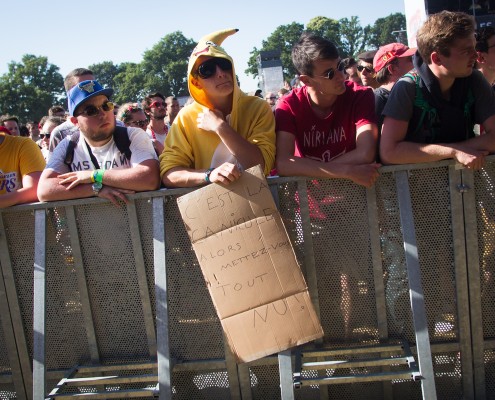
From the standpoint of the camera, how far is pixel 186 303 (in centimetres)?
331

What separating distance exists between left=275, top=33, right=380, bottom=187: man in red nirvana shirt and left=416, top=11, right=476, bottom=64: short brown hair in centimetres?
43

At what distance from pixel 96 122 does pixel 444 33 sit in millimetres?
2268

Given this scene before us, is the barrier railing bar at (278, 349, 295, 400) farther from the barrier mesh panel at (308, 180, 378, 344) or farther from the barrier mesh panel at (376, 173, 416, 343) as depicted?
the barrier mesh panel at (376, 173, 416, 343)

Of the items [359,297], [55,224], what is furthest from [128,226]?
[359,297]

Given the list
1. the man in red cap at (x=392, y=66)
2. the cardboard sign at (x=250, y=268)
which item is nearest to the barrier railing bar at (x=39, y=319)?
the cardboard sign at (x=250, y=268)

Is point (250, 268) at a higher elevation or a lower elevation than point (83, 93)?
lower

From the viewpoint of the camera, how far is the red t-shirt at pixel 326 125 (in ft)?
11.1

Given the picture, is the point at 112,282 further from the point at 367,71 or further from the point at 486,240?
the point at 367,71

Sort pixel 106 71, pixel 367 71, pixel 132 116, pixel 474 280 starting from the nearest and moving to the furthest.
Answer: pixel 474 280 → pixel 367 71 → pixel 132 116 → pixel 106 71

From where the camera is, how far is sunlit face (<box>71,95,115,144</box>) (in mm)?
3531

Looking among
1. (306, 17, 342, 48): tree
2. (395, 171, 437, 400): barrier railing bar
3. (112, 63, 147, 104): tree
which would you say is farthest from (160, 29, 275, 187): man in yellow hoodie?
(306, 17, 342, 48): tree

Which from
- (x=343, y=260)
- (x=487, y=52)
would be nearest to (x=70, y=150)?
(x=343, y=260)

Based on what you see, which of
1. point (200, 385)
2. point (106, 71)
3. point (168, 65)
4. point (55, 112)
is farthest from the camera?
point (106, 71)

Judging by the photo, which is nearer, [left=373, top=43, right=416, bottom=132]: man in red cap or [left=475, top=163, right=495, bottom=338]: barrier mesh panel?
[left=475, top=163, right=495, bottom=338]: barrier mesh panel
